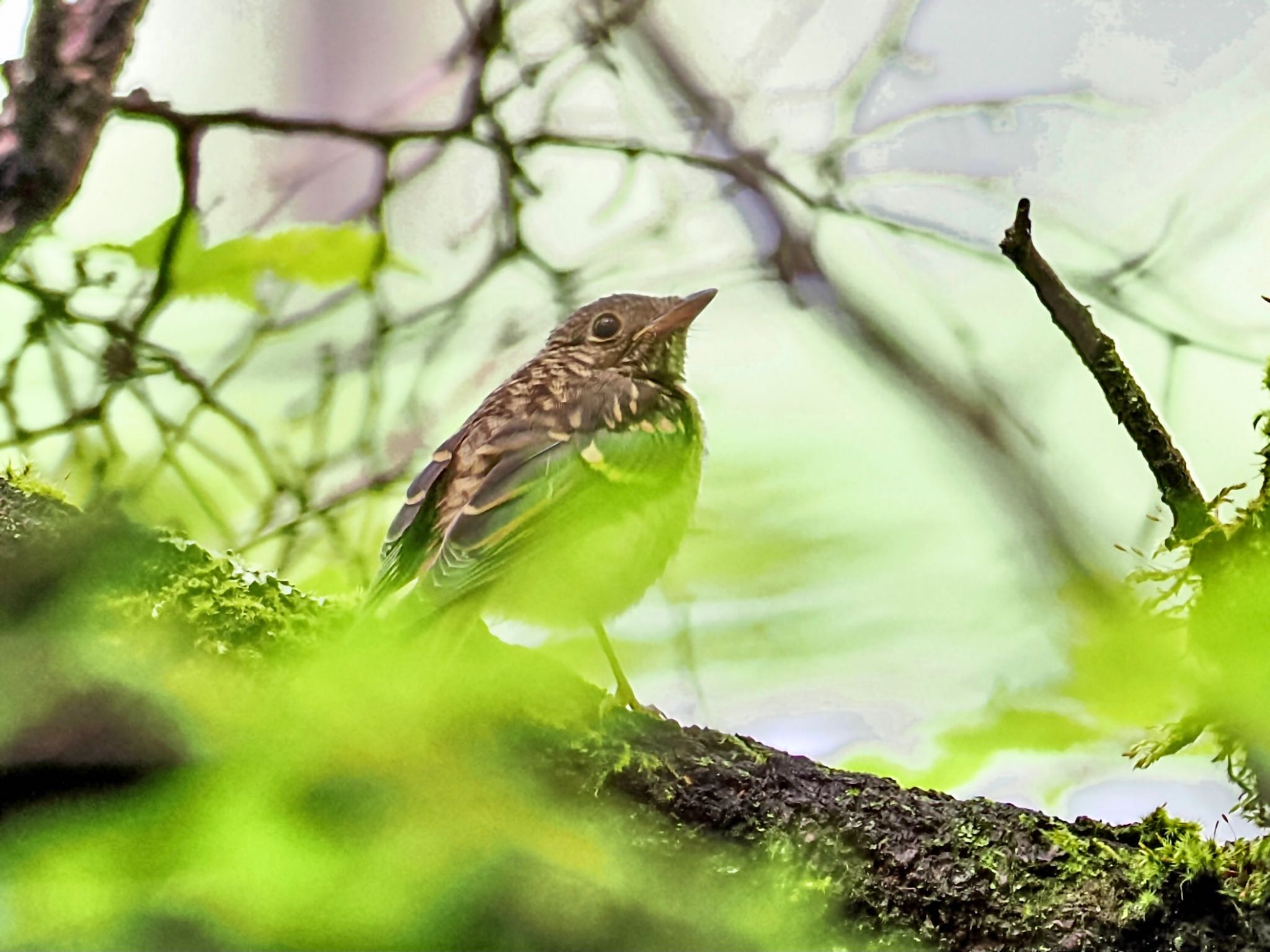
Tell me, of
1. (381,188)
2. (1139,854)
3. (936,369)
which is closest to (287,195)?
(381,188)

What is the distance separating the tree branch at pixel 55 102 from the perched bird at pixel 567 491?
42 cm

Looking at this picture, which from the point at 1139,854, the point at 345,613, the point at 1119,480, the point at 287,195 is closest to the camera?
the point at 1139,854

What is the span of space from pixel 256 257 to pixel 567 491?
474 mm

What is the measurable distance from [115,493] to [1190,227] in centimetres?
101

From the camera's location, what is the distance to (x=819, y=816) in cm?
67

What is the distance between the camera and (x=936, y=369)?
1107 millimetres

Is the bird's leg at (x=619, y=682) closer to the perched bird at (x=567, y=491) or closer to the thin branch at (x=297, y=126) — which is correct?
the perched bird at (x=567, y=491)

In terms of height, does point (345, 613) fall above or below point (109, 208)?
below

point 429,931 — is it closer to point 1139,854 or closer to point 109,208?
point 1139,854

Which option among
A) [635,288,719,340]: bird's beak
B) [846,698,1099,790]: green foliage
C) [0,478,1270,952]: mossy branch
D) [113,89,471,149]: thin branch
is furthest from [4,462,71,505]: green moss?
[846,698,1099,790]: green foliage

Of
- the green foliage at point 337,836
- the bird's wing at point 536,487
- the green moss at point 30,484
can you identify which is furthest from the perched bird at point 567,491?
the green moss at point 30,484

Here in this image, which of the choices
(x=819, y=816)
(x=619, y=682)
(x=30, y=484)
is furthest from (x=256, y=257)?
(x=819, y=816)

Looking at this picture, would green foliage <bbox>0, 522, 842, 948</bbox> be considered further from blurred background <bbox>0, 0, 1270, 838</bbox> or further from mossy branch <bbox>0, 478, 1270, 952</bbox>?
blurred background <bbox>0, 0, 1270, 838</bbox>

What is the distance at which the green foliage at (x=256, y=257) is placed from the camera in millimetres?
1092
